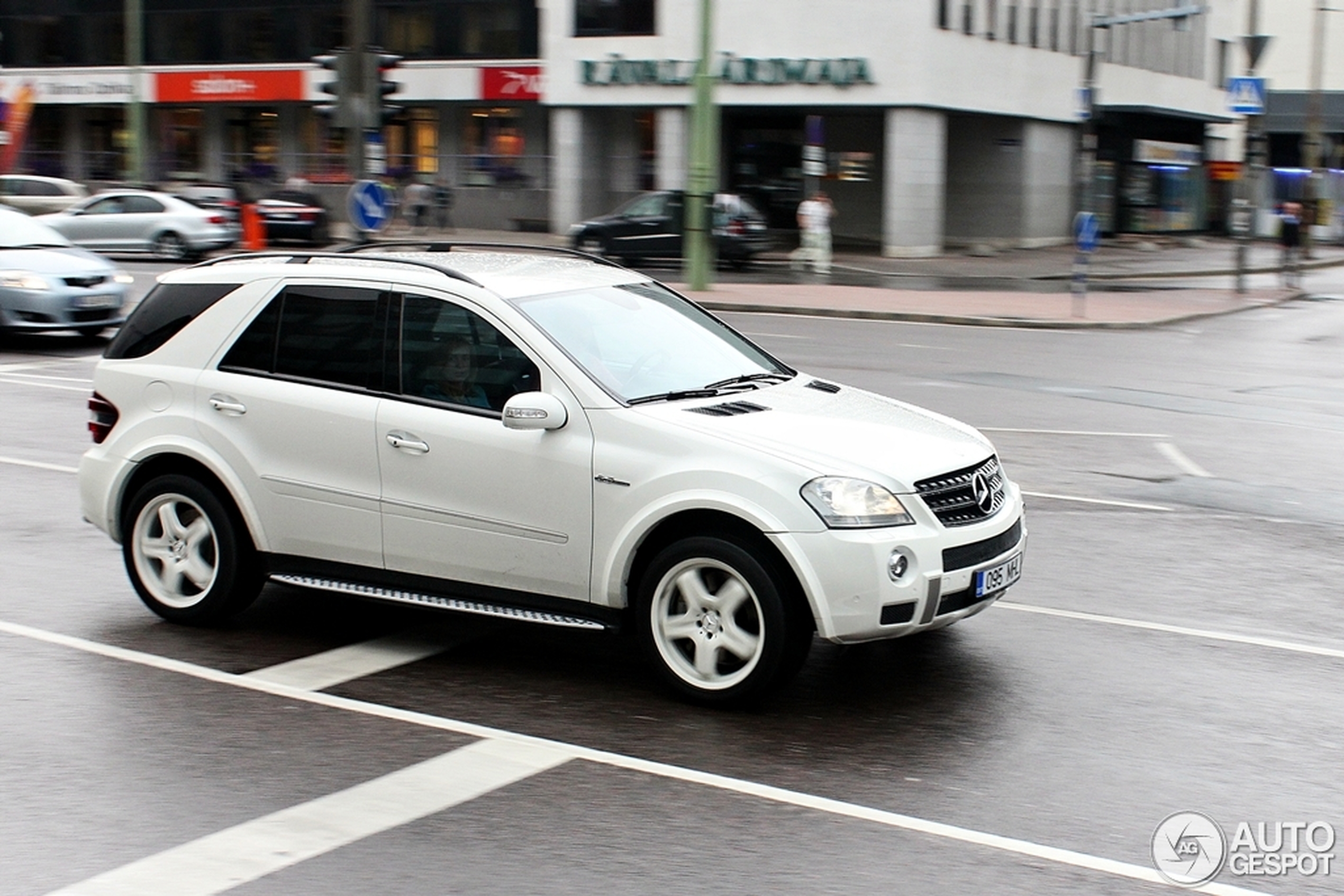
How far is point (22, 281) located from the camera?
18094 millimetres

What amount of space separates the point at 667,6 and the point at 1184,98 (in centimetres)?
2530

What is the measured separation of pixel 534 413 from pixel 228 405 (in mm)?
1679

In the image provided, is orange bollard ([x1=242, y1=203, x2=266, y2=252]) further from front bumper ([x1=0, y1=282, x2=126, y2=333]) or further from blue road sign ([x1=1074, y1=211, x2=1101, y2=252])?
blue road sign ([x1=1074, y1=211, x2=1101, y2=252])

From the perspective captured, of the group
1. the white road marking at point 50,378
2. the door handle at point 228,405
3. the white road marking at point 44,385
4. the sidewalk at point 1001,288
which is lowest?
the white road marking at point 44,385

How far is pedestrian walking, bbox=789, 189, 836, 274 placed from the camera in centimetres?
3316

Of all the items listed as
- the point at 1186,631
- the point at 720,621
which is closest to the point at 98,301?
the point at 720,621

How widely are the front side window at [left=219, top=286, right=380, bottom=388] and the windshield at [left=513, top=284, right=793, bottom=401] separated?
28.7 inches

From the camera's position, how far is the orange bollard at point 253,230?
33.1m

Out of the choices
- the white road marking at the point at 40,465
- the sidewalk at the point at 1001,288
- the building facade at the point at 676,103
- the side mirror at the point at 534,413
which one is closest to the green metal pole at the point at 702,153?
the sidewalk at the point at 1001,288

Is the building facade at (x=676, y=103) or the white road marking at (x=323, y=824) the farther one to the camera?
the building facade at (x=676, y=103)

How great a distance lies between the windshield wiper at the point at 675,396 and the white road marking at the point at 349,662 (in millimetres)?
1497

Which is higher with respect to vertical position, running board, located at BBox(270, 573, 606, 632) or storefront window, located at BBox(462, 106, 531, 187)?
storefront window, located at BBox(462, 106, 531, 187)

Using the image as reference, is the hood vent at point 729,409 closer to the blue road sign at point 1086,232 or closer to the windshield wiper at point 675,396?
the windshield wiper at point 675,396

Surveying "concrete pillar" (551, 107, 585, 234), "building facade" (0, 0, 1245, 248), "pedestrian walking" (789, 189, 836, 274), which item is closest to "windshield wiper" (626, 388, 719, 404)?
"building facade" (0, 0, 1245, 248)
